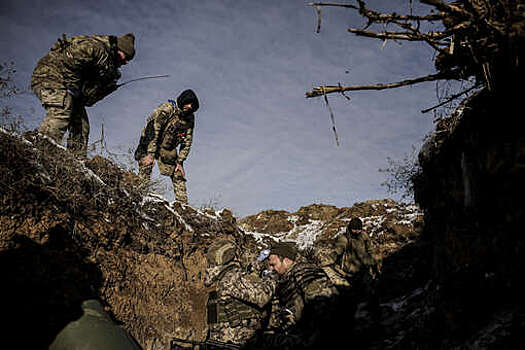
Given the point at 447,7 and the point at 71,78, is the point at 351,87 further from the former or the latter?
the point at 71,78

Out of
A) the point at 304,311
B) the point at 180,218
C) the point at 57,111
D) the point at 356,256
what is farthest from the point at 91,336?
the point at 356,256

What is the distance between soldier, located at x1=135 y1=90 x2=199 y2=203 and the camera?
7340 millimetres

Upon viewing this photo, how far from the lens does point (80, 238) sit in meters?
4.56

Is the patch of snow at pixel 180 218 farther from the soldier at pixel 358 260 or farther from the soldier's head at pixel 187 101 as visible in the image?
the soldier at pixel 358 260

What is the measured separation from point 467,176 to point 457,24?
1.52m

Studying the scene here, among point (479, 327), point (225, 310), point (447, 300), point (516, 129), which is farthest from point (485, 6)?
point (225, 310)

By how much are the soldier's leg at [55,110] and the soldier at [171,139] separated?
189 cm

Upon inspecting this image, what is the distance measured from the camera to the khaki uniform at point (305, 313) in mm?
3207

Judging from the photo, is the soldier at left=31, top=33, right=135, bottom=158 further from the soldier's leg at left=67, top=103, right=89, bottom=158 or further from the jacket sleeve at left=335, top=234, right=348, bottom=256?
the jacket sleeve at left=335, top=234, right=348, bottom=256

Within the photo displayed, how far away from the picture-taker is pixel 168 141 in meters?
7.70

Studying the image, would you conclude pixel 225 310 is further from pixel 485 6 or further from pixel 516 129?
pixel 485 6

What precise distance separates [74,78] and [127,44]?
3.72 ft

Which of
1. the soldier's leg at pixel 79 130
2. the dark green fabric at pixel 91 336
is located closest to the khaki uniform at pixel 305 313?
the dark green fabric at pixel 91 336

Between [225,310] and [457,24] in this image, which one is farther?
[225,310]
